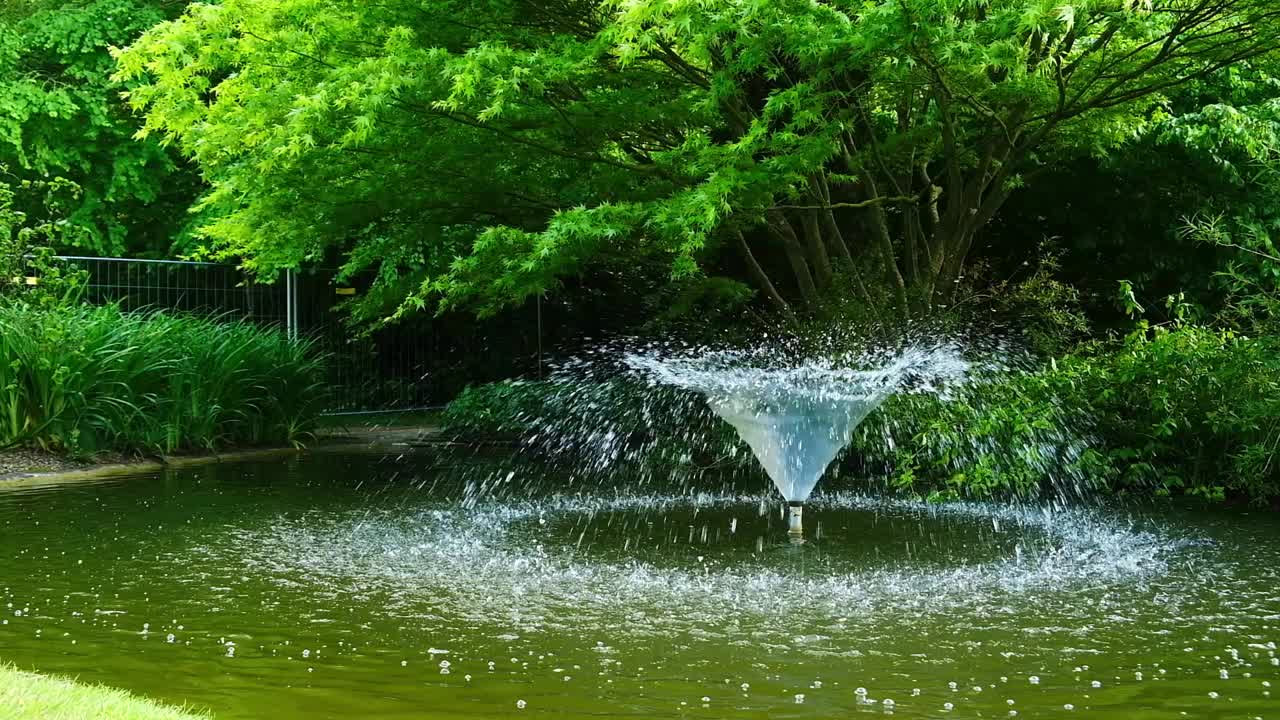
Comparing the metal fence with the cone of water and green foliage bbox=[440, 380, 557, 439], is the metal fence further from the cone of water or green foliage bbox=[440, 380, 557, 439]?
the cone of water

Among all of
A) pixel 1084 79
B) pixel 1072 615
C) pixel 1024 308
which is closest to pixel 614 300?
pixel 1024 308

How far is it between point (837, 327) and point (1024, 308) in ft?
9.90

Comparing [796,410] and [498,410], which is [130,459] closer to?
Result: [498,410]

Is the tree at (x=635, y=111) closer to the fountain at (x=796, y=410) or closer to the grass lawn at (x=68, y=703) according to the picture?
the fountain at (x=796, y=410)

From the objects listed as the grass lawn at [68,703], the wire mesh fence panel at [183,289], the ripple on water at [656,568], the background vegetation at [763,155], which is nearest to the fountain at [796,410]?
the ripple on water at [656,568]

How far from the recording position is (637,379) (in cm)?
1435

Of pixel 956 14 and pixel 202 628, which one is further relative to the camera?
pixel 956 14

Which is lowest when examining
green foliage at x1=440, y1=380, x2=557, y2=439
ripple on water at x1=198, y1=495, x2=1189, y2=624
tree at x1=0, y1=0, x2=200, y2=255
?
ripple on water at x1=198, y1=495, x2=1189, y2=624

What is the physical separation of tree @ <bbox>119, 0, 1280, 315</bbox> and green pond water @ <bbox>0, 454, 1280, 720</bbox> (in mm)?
2364

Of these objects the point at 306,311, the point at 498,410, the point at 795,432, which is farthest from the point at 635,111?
the point at 306,311

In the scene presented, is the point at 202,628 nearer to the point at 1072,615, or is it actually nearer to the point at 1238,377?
the point at 1072,615

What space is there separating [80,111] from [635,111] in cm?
1477

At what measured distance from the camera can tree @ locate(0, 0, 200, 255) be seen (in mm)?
20875

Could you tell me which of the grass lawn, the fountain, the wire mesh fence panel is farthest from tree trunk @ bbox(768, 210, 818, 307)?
the grass lawn
